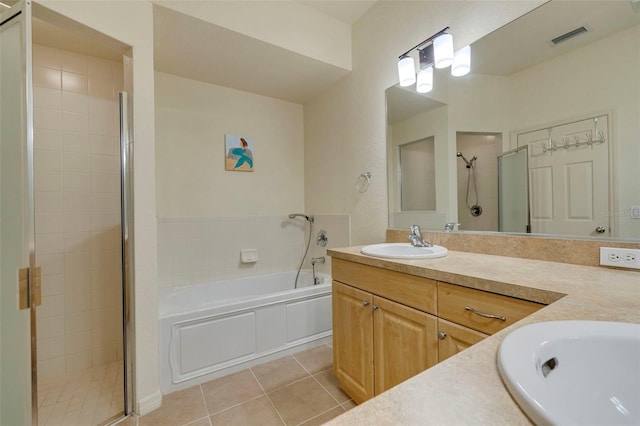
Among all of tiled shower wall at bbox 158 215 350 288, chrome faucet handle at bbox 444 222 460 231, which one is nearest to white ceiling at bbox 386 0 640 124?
chrome faucet handle at bbox 444 222 460 231

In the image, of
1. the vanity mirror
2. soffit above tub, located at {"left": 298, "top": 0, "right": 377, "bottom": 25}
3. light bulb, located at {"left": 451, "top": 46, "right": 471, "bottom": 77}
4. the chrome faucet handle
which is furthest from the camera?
soffit above tub, located at {"left": 298, "top": 0, "right": 377, "bottom": 25}

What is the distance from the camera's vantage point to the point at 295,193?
3.19 metres

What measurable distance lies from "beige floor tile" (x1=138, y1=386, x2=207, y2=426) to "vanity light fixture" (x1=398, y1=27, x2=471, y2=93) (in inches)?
98.6

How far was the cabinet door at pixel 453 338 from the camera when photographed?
3.31 feet

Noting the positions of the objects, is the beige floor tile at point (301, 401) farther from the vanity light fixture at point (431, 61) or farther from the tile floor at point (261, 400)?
the vanity light fixture at point (431, 61)

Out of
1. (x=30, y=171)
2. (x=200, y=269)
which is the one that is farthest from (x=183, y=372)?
(x=30, y=171)

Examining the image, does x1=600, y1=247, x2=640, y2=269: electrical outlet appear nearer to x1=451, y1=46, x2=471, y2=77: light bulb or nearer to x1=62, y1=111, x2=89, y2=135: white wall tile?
x1=451, y1=46, x2=471, y2=77: light bulb

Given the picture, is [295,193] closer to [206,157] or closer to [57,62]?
[206,157]

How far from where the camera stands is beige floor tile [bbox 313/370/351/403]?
66.1 inches

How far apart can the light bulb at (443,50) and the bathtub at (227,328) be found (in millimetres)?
1885

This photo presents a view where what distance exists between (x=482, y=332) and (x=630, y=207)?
0.82 m

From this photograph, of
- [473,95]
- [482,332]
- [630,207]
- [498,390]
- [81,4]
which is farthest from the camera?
[473,95]

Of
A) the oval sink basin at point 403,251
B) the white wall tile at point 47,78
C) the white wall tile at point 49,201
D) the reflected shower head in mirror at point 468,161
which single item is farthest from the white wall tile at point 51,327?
the reflected shower head in mirror at point 468,161

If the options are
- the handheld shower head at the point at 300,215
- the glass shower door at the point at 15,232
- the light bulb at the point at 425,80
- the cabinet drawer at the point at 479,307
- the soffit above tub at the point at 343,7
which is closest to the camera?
the cabinet drawer at the point at 479,307
